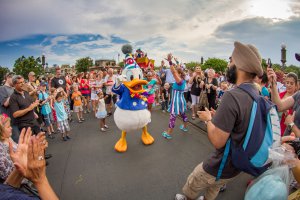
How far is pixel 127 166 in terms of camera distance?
11.5 ft

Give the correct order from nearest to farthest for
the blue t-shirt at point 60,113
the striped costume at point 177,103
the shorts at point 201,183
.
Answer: the shorts at point 201,183, the striped costume at point 177,103, the blue t-shirt at point 60,113

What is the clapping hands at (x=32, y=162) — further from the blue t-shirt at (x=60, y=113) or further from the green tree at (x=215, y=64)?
the green tree at (x=215, y=64)

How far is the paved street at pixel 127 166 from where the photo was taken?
2801 millimetres

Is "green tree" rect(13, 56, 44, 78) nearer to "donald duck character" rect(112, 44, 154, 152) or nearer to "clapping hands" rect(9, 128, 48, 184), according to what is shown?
"donald duck character" rect(112, 44, 154, 152)

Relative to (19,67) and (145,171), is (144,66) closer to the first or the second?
(145,171)

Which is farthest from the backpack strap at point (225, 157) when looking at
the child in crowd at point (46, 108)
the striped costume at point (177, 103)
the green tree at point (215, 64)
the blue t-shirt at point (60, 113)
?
the green tree at point (215, 64)

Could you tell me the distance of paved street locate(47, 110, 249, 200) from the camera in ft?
9.19

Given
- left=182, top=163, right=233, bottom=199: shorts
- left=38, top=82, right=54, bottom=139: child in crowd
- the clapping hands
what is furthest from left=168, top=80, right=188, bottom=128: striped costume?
the clapping hands

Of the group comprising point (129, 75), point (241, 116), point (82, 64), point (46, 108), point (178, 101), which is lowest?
point (46, 108)

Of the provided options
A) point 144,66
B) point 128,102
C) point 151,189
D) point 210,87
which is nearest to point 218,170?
point 151,189

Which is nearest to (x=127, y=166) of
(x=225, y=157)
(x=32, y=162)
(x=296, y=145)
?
(x=225, y=157)

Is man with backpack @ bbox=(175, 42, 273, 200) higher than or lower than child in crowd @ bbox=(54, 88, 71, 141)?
higher

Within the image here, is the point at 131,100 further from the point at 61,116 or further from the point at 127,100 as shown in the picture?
the point at 61,116

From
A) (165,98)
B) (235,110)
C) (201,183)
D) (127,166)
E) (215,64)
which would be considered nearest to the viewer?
(235,110)
